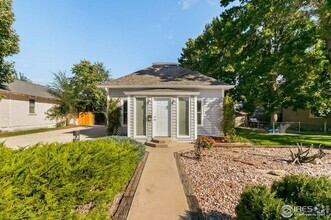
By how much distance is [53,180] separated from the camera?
2.64m

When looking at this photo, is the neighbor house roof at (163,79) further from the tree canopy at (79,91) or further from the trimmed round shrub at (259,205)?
the tree canopy at (79,91)

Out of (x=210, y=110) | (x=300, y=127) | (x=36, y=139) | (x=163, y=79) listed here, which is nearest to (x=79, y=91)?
(x=36, y=139)

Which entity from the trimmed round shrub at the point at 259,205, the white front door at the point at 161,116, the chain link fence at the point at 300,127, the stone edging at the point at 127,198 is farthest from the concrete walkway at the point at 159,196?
the chain link fence at the point at 300,127

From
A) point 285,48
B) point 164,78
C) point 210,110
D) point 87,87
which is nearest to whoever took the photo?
point 285,48

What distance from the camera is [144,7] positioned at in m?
13.8

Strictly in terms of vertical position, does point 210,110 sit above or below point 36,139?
above

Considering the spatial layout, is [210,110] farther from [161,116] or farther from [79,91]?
[79,91]

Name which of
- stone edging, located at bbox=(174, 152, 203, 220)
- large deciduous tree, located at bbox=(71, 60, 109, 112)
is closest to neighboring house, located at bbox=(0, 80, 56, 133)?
large deciduous tree, located at bbox=(71, 60, 109, 112)

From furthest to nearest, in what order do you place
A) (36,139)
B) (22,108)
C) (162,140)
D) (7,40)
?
1. (22,108)
2. (7,40)
3. (36,139)
4. (162,140)

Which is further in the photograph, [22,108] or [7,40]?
[22,108]

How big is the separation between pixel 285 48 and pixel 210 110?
660cm

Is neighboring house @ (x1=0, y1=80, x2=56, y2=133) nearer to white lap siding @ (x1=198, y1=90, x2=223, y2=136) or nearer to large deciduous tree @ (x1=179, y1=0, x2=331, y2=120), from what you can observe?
white lap siding @ (x1=198, y1=90, x2=223, y2=136)

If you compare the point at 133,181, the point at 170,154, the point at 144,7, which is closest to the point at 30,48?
the point at 144,7

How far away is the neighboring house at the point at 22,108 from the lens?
16.1m
